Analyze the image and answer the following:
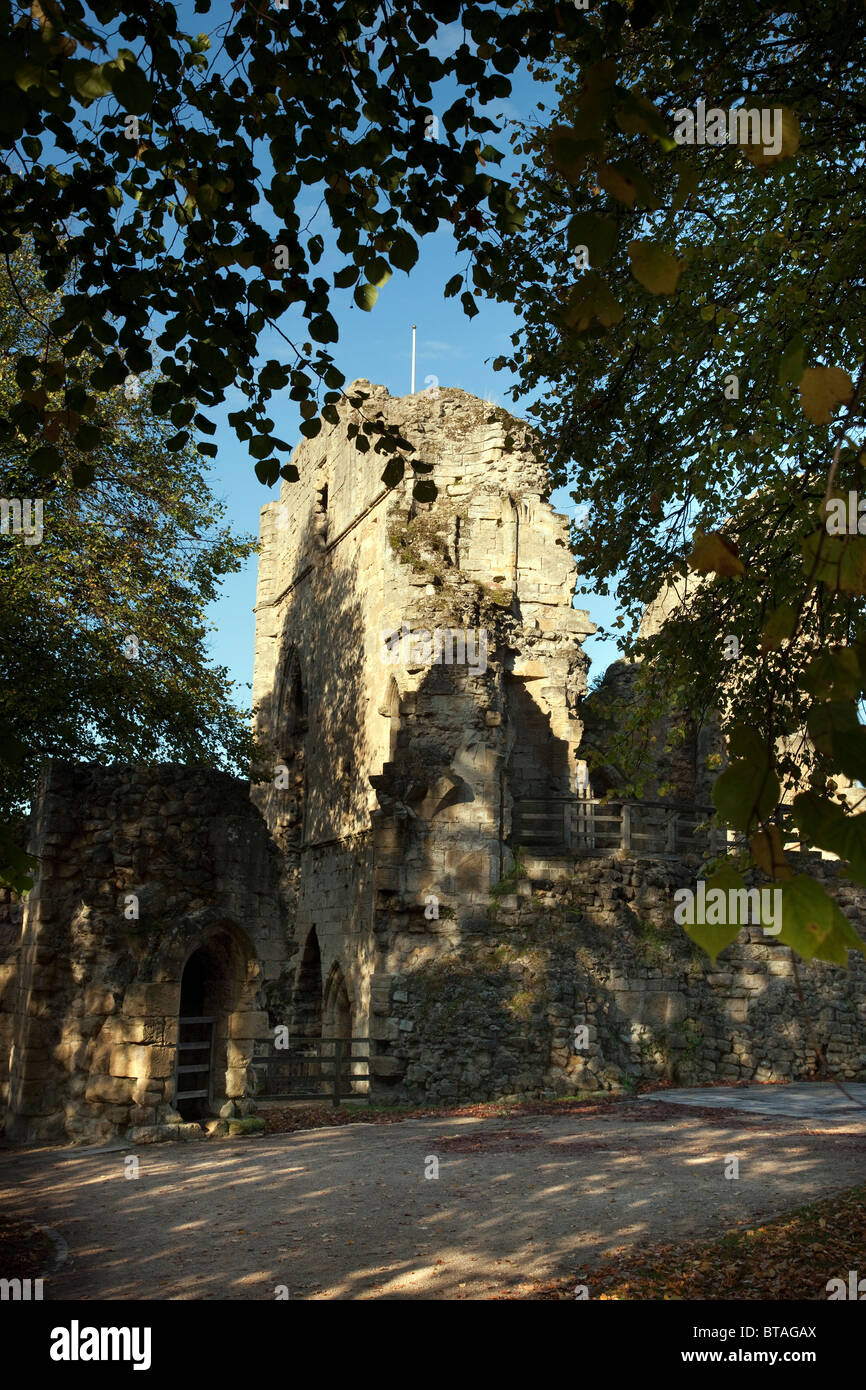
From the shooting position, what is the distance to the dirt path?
6.27 metres

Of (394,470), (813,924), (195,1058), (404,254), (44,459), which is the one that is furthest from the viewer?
(195,1058)

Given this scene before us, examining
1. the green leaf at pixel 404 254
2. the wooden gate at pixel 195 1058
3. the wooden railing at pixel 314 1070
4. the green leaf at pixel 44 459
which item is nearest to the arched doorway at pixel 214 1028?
the wooden gate at pixel 195 1058

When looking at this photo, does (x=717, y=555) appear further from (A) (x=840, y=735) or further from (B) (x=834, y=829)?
(B) (x=834, y=829)

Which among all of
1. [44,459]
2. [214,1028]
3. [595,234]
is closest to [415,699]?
[214,1028]

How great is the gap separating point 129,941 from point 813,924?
10916 millimetres

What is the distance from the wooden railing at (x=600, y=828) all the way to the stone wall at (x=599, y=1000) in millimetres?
766

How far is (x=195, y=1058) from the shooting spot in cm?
1280

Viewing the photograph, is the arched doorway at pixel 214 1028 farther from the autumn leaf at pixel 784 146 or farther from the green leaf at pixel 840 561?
the autumn leaf at pixel 784 146

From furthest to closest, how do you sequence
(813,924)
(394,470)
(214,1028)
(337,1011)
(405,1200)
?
(337,1011) < (214,1028) < (405,1200) < (394,470) < (813,924)

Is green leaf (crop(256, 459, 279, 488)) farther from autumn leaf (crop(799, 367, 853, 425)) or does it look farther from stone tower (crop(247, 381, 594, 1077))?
stone tower (crop(247, 381, 594, 1077))

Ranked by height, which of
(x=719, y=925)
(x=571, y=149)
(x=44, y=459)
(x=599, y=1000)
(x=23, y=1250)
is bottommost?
(x=23, y=1250)

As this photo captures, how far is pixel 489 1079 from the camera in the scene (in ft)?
48.1

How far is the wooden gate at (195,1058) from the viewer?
11.8 m

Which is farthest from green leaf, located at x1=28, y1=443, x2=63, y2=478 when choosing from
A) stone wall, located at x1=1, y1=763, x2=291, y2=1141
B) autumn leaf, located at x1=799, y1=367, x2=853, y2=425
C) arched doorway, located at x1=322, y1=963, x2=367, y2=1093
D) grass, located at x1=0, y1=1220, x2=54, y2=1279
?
arched doorway, located at x1=322, y1=963, x2=367, y2=1093
